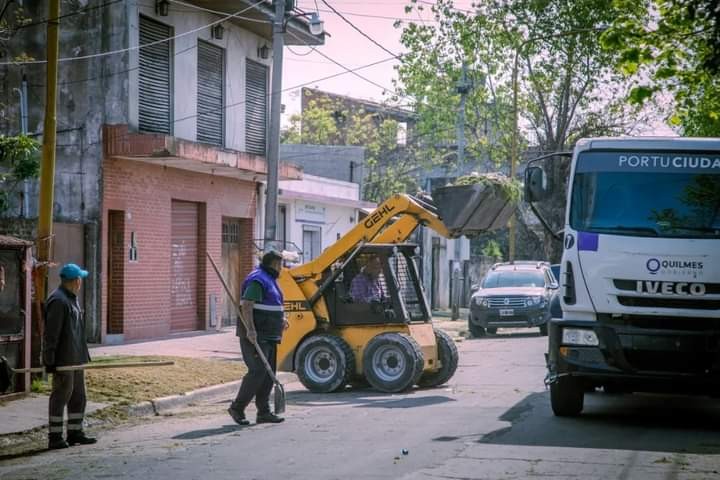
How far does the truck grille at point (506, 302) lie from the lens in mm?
28453

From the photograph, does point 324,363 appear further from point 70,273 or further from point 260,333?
point 70,273

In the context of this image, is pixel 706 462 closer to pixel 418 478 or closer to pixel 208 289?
Answer: pixel 418 478

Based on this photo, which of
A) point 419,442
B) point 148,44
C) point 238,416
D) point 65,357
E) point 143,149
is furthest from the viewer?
point 148,44

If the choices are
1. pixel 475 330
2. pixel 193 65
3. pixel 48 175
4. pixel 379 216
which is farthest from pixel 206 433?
pixel 475 330

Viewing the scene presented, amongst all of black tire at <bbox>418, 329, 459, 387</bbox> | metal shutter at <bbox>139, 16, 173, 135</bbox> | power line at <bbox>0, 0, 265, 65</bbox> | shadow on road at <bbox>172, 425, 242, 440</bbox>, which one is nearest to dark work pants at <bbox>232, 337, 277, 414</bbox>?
shadow on road at <bbox>172, 425, 242, 440</bbox>

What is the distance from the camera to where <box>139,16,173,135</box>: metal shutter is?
2350 cm

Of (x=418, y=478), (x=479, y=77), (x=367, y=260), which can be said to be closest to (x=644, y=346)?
(x=418, y=478)

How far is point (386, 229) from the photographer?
1625 cm

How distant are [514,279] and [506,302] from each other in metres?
1.59

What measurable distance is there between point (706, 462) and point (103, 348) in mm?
13701

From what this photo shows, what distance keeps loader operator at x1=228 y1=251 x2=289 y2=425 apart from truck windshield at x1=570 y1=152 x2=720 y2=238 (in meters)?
3.35

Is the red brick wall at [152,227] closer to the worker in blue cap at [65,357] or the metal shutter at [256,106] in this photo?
the metal shutter at [256,106]

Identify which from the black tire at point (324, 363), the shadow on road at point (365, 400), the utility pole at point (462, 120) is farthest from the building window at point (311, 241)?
the shadow on road at point (365, 400)

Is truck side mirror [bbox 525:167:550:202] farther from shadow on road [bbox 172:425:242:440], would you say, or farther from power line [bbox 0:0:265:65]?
power line [bbox 0:0:265:65]
